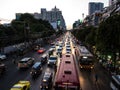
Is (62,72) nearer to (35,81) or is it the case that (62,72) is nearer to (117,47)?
(35,81)

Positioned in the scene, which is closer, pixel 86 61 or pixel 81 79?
pixel 81 79

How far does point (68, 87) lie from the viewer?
28.3 meters

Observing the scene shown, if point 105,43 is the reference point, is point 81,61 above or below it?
below

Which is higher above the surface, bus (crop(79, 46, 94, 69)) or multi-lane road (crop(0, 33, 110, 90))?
bus (crop(79, 46, 94, 69))

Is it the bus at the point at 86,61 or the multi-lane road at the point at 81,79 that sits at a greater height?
the bus at the point at 86,61

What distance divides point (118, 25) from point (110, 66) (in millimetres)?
10678

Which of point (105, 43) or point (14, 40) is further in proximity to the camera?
point (14, 40)

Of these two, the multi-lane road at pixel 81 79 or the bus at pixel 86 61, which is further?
the bus at pixel 86 61

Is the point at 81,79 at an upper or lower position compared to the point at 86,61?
lower

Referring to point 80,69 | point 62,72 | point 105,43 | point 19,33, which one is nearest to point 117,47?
point 105,43

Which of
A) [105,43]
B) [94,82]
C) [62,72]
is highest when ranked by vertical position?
[105,43]

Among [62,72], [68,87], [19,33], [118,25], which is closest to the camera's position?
[68,87]

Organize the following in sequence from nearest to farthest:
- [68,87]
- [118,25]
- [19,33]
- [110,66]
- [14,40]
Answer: [68,87] < [118,25] < [110,66] < [14,40] < [19,33]

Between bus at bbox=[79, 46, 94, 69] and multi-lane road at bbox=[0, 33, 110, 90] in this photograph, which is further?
bus at bbox=[79, 46, 94, 69]
